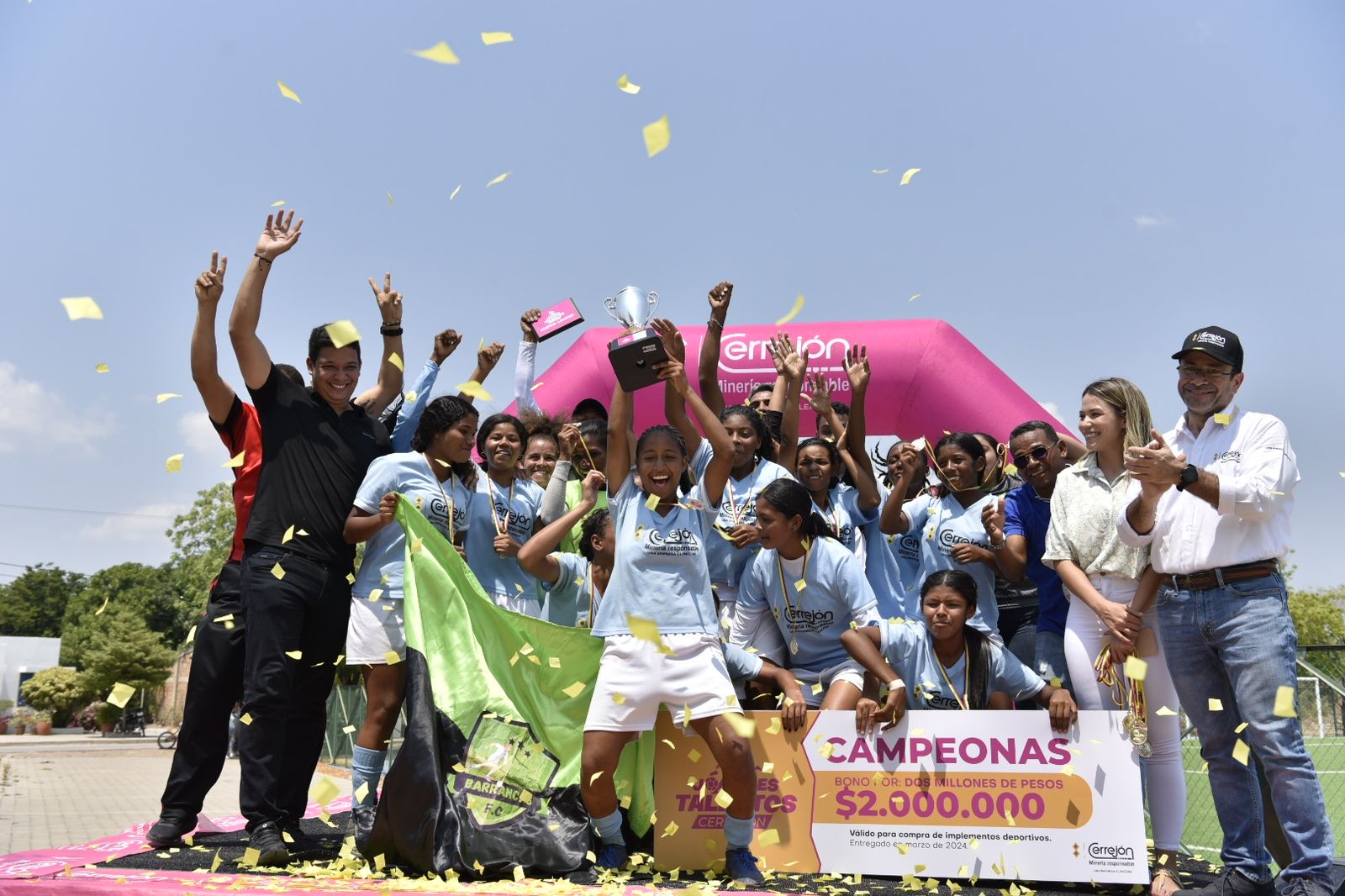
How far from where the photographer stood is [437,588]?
14.9ft

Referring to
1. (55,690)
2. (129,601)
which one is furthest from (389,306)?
(129,601)

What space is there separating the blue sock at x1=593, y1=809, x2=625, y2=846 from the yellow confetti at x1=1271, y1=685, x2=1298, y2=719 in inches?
96.7

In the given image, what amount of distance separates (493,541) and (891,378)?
507cm

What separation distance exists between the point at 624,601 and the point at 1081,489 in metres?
2.02

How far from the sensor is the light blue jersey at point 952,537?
5.16 metres

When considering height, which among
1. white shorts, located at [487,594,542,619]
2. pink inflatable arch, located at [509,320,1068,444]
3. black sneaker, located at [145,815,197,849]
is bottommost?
black sneaker, located at [145,815,197,849]

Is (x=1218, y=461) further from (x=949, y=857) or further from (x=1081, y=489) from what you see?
(x=949, y=857)

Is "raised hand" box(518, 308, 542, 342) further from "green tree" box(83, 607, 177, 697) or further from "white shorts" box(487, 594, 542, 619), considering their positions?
"green tree" box(83, 607, 177, 697)

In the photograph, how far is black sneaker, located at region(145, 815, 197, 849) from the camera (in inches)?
174

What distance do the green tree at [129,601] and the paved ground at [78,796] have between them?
42124mm

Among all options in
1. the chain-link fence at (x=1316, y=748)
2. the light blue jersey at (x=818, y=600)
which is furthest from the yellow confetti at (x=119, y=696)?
the chain-link fence at (x=1316, y=748)

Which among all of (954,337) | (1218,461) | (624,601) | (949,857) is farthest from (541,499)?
(954,337)

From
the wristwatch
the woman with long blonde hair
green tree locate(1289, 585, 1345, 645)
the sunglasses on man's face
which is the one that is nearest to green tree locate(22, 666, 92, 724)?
the sunglasses on man's face

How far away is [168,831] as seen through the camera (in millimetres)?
4465
